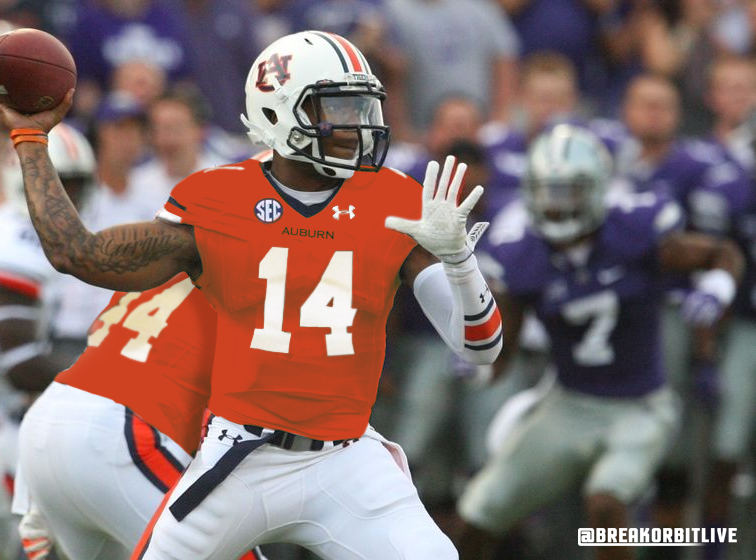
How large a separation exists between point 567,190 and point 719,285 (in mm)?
735

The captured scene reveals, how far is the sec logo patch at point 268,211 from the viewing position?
367 centimetres

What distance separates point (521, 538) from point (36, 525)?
3.02 metres

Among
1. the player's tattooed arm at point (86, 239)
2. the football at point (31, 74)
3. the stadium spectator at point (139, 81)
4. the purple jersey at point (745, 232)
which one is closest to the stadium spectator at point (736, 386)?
the purple jersey at point (745, 232)

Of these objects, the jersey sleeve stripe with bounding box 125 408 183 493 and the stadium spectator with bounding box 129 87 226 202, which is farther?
the stadium spectator with bounding box 129 87 226 202

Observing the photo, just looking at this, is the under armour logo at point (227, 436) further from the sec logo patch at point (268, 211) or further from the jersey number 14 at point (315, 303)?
the sec logo patch at point (268, 211)

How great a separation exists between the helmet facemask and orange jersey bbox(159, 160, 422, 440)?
94 millimetres

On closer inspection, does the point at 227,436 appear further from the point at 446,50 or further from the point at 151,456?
the point at 446,50

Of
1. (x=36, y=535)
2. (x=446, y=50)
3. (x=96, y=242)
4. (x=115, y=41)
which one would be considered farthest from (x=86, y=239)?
(x=446, y=50)

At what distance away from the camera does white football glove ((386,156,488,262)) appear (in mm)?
3412

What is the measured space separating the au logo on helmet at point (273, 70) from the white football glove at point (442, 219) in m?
0.55

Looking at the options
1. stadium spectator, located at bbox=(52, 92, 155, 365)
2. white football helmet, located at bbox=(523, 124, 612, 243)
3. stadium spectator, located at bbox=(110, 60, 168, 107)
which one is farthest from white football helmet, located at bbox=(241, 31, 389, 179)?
stadium spectator, located at bbox=(110, 60, 168, 107)

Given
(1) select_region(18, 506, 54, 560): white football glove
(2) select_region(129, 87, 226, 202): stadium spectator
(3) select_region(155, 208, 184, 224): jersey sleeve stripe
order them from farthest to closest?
1. (2) select_region(129, 87, 226, 202): stadium spectator
2. (1) select_region(18, 506, 54, 560): white football glove
3. (3) select_region(155, 208, 184, 224): jersey sleeve stripe

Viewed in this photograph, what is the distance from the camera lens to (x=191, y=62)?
830cm

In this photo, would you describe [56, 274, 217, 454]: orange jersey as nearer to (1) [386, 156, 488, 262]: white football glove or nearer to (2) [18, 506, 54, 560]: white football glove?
(2) [18, 506, 54, 560]: white football glove
